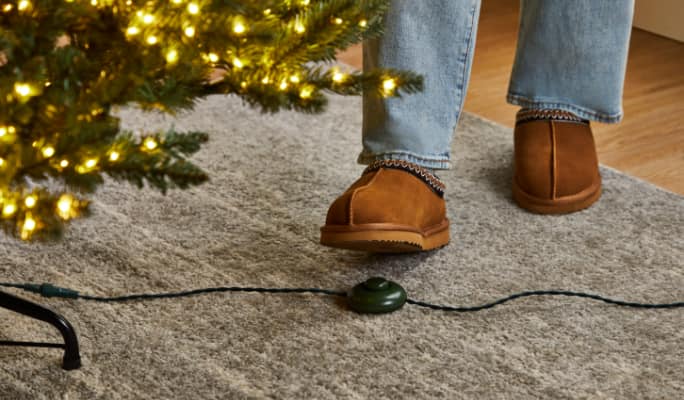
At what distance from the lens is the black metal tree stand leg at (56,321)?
101 cm

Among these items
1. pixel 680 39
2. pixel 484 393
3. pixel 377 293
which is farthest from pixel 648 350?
pixel 680 39

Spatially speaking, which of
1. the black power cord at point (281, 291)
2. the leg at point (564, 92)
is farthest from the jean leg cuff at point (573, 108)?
the black power cord at point (281, 291)

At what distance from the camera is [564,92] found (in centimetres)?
147

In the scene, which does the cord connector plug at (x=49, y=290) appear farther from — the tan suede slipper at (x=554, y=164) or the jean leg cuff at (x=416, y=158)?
the tan suede slipper at (x=554, y=164)

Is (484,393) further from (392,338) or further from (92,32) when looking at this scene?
(92,32)

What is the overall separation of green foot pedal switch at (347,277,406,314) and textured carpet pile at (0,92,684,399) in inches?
0.6

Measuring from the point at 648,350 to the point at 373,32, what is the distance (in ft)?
1.74

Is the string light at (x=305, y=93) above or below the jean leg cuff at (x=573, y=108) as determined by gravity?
above

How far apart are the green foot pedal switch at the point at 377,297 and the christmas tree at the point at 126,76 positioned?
421mm

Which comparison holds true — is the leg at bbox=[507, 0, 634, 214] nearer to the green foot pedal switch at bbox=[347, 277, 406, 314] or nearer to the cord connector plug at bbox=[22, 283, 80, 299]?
the green foot pedal switch at bbox=[347, 277, 406, 314]

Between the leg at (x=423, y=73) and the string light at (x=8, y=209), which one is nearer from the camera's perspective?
the string light at (x=8, y=209)

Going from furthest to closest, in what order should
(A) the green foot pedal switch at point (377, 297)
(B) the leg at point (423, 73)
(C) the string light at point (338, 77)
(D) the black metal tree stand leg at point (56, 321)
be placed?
(B) the leg at point (423, 73) < (A) the green foot pedal switch at point (377, 297) < (D) the black metal tree stand leg at point (56, 321) < (C) the string light at point (338, 77)

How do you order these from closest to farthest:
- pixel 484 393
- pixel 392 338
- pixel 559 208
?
pixel 484 393, pixel 392 338, pixel 559 208

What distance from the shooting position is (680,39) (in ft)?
7.34
